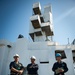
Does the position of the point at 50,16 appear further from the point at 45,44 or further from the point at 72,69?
the point at 72,69

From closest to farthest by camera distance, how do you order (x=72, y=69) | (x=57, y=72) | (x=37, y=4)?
(x=57, y=72)
(x=72, y=69)
(x=37, y=4)

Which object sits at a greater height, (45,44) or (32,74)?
(45,44)

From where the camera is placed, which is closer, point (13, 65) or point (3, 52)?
point (13, 65)

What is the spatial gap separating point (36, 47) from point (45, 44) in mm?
1388

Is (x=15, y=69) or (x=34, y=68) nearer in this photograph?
(x=15, y=69)


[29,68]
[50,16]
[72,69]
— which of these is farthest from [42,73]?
[50,16]

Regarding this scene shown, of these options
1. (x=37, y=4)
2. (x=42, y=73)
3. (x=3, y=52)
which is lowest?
(x=42, y=73)

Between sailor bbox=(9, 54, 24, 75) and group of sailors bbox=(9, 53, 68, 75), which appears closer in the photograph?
group of sailors bbox=(9, 53, 68, 75)

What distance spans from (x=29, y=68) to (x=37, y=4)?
22.9 meters

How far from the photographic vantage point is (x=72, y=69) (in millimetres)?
14984

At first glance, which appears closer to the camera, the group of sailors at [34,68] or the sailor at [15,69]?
the group of sailors at [34,68]

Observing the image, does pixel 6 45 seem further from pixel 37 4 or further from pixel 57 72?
pixel 57 72

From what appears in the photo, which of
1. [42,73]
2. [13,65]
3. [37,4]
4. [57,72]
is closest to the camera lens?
[57,72]

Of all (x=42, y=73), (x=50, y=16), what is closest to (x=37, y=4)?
(x=50, y=16)
